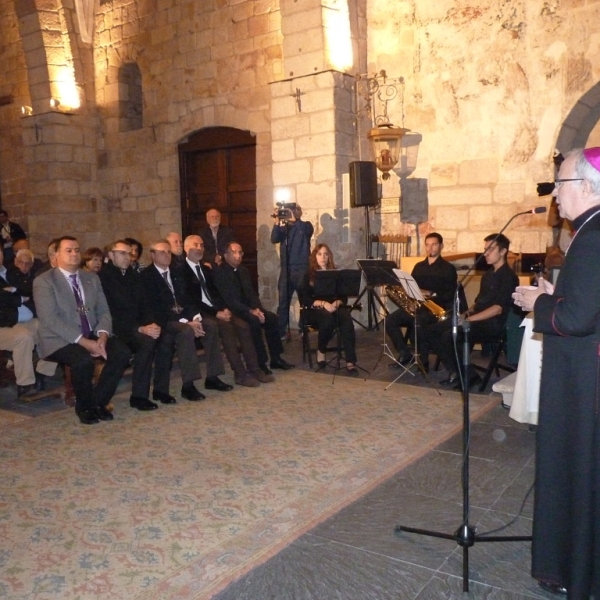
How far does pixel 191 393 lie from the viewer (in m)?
5.14

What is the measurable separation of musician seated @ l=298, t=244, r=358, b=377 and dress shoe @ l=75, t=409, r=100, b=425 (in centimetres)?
225

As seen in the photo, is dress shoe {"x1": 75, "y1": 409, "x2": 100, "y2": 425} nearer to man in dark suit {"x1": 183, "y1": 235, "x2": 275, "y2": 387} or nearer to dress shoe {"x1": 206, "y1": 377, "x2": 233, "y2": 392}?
dress shoe {"x1": 206, "y1": 377, "x2": 233, "y2": 392}

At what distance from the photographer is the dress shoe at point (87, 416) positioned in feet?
15.0

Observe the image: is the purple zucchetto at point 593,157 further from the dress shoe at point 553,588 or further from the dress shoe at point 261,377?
the dress shoe at point 261,377

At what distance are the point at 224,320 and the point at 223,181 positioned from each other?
446 centimetres

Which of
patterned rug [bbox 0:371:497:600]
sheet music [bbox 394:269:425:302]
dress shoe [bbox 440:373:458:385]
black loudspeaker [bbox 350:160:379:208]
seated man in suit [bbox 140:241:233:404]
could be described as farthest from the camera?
black loudspeaker [bbox 350:160:379:208]

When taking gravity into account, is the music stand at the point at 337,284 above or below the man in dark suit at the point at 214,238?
below

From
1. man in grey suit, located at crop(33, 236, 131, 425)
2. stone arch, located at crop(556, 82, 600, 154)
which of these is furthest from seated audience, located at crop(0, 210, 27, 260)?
stone arch, located at crop(556, 82, 600, 154)

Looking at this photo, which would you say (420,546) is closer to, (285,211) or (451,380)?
(451,380)

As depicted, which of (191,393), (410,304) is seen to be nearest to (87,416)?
(191,393)

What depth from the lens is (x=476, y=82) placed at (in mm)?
7449

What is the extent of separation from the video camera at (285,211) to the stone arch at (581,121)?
304 centimetres

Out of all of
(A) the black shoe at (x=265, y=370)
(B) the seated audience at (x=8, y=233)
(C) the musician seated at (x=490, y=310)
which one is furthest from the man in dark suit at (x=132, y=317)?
(B) the seated audience at (x=8, y=233)

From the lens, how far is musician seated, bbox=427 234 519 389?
5.23 meters
